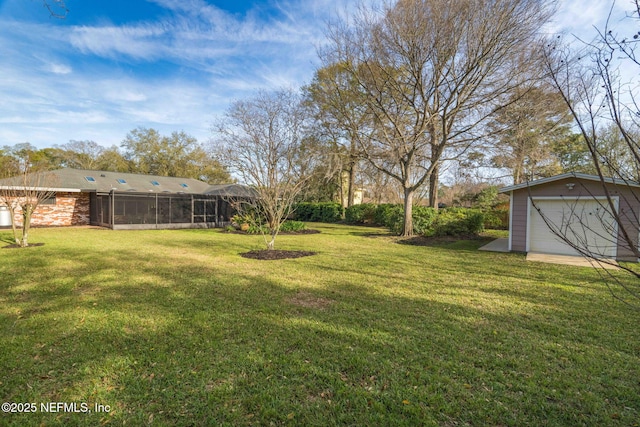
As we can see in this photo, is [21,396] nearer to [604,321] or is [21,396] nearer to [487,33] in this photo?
[604,321]

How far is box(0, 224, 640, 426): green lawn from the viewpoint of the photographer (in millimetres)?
2229

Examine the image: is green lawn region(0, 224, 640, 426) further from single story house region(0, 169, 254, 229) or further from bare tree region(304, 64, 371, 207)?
single story house region(0, 169, 254, 229)

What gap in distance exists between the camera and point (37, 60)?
812 centimetres

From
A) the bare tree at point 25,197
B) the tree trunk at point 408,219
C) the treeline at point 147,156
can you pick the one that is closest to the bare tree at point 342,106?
the tree trunk at point 408,219

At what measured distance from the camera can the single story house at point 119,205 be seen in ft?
48.8

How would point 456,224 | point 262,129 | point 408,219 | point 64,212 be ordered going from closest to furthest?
1. point 456,224
2. point 408,219
3. point 262,129
4. point 64,212

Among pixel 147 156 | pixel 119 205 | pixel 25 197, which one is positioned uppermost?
pixel 147 156

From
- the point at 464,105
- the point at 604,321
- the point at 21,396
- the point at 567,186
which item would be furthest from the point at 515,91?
the point at 21,396

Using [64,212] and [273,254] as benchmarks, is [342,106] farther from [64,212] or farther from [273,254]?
[64,212]

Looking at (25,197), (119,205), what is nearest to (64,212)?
(119,205)

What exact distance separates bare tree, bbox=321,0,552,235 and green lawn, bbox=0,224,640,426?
7523 millimetres

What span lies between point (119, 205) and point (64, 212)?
396cm

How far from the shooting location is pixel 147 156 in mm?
31109

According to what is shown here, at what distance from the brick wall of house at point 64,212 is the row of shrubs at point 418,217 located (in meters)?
13.4
